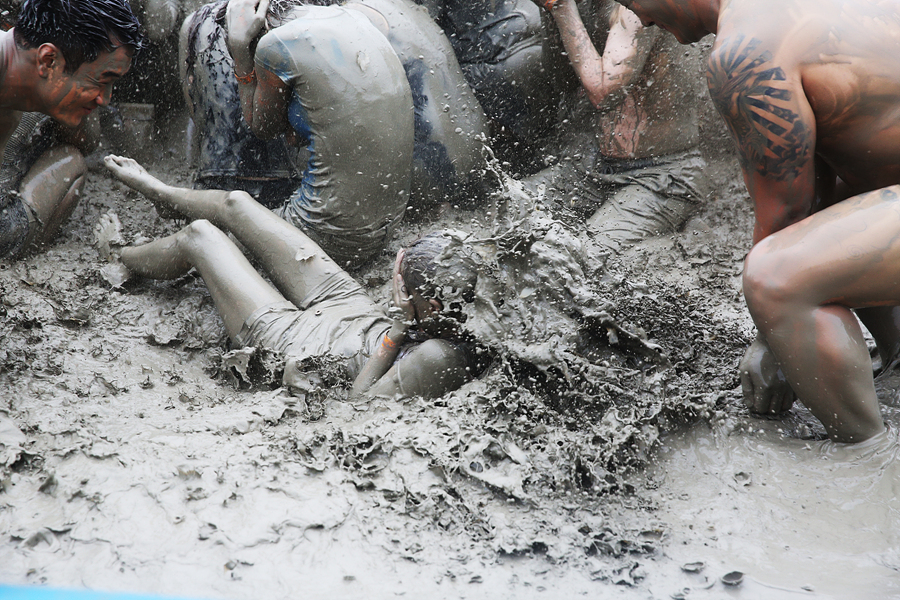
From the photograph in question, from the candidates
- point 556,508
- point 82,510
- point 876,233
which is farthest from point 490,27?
point 82,510

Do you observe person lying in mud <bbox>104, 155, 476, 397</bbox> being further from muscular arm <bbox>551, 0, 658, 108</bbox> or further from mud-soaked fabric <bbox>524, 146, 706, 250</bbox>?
muscular arm <bbox>551, 0, 658, 108</bbox>

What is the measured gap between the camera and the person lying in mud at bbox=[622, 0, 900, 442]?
176 cm

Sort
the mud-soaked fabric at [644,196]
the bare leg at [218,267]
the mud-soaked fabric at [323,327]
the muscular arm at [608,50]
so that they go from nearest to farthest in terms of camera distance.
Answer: the mud-soaked fabric at [323,327], the bare leg at [218,267], the muscular arm at [608,50], the mud-soaked fabric at [644,196]

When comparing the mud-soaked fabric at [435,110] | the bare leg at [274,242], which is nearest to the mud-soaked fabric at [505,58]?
the mud-soaked fabric at [435,110]

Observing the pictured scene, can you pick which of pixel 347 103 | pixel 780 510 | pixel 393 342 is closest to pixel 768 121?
pixel 780 510

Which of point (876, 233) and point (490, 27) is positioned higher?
point (490, 27)

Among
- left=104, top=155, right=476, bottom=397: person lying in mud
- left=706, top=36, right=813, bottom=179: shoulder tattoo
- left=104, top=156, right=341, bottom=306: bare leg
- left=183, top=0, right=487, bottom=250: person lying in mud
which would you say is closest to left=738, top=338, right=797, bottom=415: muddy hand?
left=706, top=36, right=813, bottom=179: shoulder tattoo

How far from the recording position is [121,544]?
160 cm

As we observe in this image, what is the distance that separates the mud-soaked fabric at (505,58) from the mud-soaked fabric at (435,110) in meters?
0.14

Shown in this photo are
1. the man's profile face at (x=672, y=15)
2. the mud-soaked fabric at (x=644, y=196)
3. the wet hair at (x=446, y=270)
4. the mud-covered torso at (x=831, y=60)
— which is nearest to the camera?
the mud-covered torso at (x=831, y=60)

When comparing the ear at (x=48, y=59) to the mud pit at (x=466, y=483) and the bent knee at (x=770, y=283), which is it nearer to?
the mud pit at (x=466, y=483)

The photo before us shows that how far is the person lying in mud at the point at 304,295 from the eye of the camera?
2432mm

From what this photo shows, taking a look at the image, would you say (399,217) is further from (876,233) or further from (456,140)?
(876,233)

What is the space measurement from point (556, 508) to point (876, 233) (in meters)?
1.07
